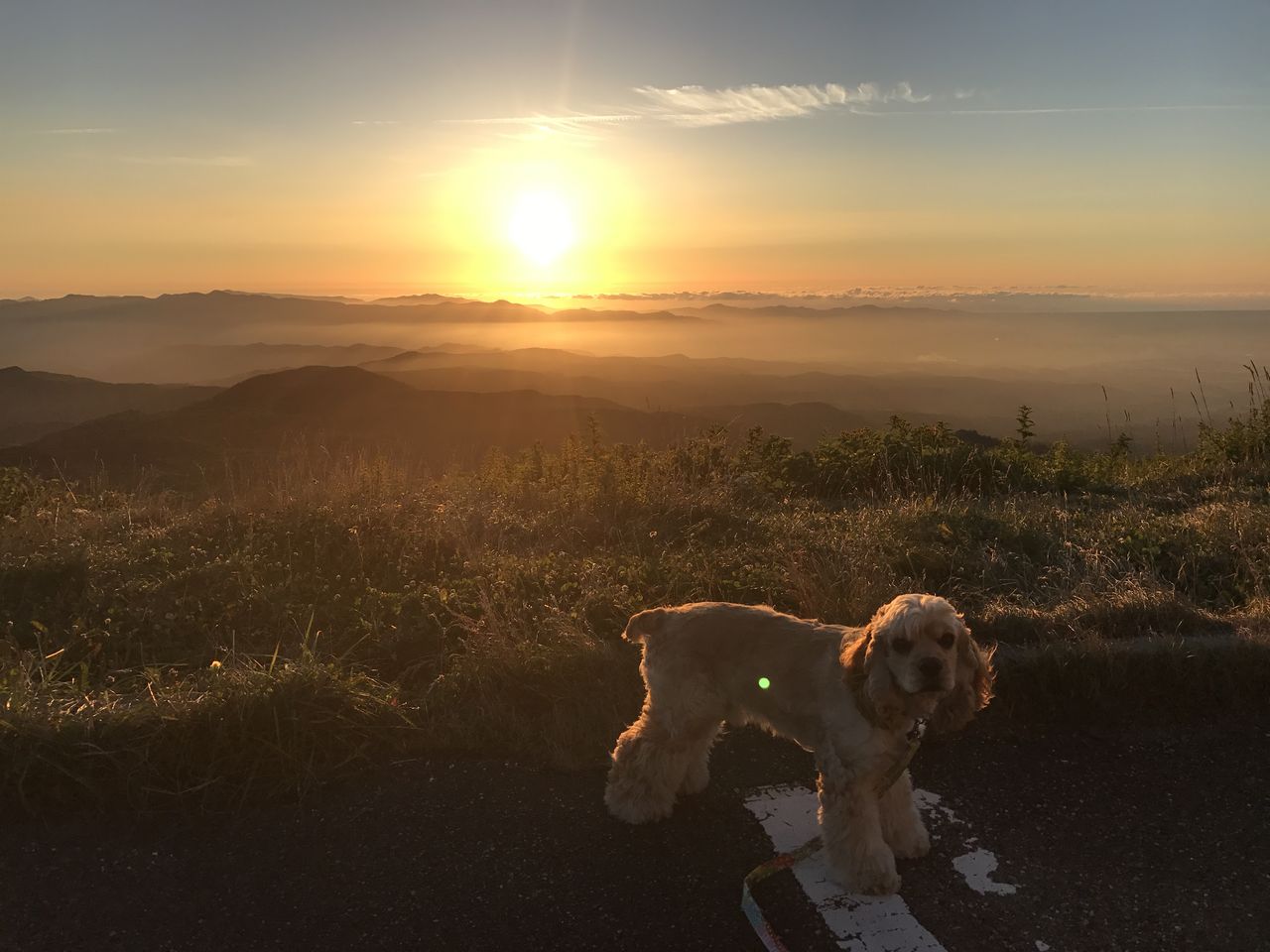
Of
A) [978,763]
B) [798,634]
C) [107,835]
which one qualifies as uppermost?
[798,634]

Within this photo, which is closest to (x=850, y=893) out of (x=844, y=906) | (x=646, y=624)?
(x=844, y=906)

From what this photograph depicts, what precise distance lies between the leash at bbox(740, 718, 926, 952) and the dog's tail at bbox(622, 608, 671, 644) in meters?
1.29

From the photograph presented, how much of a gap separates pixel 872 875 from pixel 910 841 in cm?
39

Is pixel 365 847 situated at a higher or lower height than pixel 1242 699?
lower

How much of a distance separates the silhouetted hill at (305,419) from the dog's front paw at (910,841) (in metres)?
23.6

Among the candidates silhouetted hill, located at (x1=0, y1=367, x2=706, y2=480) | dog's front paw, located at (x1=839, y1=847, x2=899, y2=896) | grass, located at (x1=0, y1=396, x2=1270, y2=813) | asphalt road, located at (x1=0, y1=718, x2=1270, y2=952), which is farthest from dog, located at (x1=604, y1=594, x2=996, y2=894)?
silhouetted hill, located at (x1=0, y1=367, x2=706, y2=480)

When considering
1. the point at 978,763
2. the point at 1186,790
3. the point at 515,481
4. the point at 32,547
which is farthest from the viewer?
the point at 515,481

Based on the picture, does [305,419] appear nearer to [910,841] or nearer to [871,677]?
[910,841]

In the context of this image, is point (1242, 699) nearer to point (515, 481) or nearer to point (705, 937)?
point (705, 937)

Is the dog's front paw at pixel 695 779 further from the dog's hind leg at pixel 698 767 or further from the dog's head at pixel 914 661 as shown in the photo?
the dog's head at pixel 914 661

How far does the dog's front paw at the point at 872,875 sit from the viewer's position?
12.6 feet

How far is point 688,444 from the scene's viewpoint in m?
11.8

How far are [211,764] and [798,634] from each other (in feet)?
11.5

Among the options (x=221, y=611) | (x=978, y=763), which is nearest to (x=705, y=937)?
(x=978, y=763)
